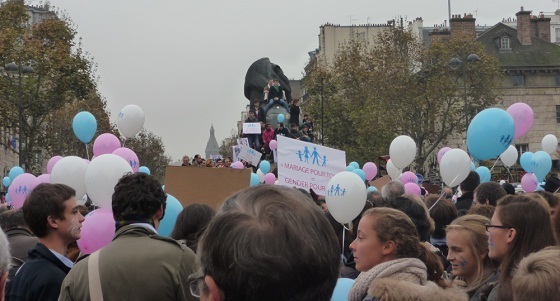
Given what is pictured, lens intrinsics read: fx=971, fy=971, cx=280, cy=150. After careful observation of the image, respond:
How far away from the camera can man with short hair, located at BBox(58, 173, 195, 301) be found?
15.1ft

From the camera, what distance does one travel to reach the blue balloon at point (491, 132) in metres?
10.5

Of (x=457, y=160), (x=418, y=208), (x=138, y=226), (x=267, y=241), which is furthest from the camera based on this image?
(x=457, y=160)

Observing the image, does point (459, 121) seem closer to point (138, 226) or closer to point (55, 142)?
point (55, 142)

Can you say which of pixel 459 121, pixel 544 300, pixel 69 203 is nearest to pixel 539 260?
pixel 544 300

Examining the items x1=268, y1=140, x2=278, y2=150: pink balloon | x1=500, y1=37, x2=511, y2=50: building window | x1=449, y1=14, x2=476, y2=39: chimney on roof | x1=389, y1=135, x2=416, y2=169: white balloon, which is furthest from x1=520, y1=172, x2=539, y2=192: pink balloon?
x1=500, y1=37, x2=511, y2=50: building window

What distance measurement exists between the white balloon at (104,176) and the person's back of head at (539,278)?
13.0 feet

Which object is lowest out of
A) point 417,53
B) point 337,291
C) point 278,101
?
point 337,291

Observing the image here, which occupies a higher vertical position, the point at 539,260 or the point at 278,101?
the point at 278,101

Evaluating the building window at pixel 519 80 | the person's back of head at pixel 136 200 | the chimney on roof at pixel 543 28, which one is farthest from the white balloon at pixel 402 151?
the chimney on roof at pixel 543 28

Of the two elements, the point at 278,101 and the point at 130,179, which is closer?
the point at 130,179

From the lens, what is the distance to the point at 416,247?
4887mm

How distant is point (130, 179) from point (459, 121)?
4821cm

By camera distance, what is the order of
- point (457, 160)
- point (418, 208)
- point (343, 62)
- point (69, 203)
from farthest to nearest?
point (343, 62)
point (457, 160)
point (418, 208)
point (69, 203)

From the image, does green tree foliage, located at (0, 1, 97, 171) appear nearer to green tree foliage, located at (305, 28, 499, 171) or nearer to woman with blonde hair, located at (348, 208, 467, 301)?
green tree foliage, located at (305, 28, 499, 171)
